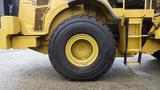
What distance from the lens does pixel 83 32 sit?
6.58m

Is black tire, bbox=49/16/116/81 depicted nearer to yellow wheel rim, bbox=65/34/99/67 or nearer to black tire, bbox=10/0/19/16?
yellow wheel rim, bbox=65/34/99/67

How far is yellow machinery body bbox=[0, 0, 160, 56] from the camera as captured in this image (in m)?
6.75

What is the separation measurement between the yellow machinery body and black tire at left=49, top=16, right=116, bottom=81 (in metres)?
0.35

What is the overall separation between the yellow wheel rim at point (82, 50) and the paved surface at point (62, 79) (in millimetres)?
406

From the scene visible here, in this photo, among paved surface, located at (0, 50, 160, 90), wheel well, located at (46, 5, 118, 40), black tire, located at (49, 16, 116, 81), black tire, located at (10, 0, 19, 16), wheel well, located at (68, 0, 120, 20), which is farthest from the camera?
black tire, located at (10, 0, 19, 16)

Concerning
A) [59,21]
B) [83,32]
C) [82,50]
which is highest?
[59,21]

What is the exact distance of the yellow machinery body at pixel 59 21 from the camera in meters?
6.75

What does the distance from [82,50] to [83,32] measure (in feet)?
1.20

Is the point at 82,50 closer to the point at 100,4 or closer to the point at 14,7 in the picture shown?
the point at 100,4

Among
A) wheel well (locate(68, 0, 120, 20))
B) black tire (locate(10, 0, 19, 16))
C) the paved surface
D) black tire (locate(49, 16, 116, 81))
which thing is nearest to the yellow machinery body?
wheel well (locate(68, 0, 120, 20))

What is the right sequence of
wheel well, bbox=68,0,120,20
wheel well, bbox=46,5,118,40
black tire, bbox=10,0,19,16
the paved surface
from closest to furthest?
the paved surface → wheel well, bbox=68,0,120,20 → wheel well, bbox=46,5,118,40 → black tire, bbox=10,0,19,16

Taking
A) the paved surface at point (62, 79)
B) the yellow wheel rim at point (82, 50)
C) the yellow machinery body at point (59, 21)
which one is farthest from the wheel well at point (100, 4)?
the paved surface at point (62, 79)

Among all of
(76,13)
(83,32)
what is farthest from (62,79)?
(76,13)

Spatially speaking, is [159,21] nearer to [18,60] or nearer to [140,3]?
[140,3]
